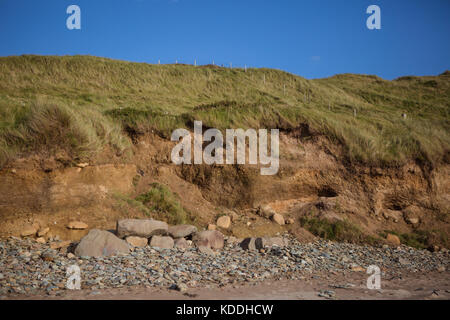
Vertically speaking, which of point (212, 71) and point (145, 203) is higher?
point (212, 71)

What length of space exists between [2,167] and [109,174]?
262 cm

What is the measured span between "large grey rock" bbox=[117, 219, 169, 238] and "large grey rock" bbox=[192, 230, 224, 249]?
0.88m

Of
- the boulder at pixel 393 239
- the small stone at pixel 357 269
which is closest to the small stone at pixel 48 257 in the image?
the small stone at pixel 357 269

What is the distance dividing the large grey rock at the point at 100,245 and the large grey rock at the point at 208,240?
1783 mm

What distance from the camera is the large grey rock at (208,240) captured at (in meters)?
7.73

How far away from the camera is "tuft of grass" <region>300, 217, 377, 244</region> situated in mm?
9242

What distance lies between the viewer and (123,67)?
91.4 ft

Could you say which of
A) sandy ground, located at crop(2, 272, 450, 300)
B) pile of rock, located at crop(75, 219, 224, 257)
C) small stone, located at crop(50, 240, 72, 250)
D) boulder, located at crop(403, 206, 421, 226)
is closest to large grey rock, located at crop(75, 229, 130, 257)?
pile of rock, located at crop(75, 219, 224, 257)

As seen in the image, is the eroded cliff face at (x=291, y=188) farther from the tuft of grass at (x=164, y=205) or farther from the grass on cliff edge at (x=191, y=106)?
the grass on cliff edge at (x=191, y=106)

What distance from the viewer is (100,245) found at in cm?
661

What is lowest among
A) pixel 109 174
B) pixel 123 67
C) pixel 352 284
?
pixel 352 284
